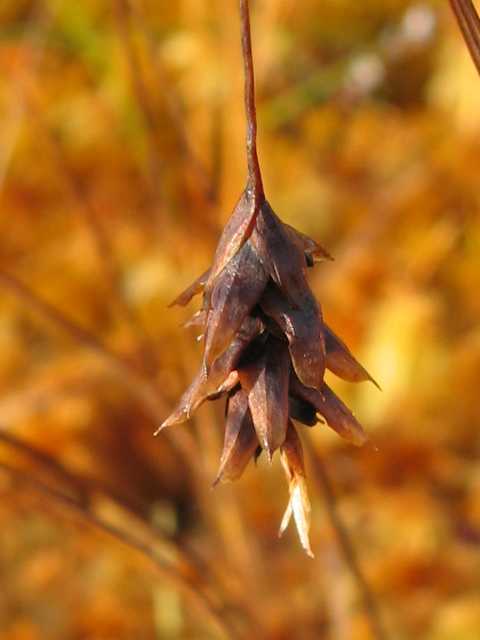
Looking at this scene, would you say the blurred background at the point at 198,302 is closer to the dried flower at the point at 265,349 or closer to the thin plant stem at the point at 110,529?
the thin plant stem at the point at 110,529

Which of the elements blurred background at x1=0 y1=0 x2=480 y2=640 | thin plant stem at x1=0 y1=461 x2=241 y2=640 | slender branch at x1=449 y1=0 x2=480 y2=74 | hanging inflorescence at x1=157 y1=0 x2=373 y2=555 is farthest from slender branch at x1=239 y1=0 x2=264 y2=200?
blurred background at x1=0 y1=0 x2=480 y2=640

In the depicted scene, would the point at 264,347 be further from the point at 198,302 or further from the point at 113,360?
the point at 198,302

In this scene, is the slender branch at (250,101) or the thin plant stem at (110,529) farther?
the thin plant stem at (110,529)

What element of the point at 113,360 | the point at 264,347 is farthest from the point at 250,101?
the point at 113,360

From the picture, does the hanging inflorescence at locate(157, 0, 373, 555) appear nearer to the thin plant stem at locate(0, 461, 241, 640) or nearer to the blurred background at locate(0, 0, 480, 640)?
the thin plant stem at locate(0, 461, 241, 640)

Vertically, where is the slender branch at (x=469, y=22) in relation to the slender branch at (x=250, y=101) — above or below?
below

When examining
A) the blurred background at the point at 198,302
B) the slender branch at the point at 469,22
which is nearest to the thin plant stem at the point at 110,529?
the blurred background at the point at 198,302

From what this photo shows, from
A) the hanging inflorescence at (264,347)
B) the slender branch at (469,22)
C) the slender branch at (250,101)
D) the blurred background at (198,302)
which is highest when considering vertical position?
the slender branch at (250,101)
